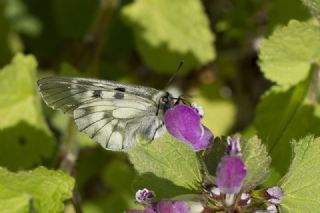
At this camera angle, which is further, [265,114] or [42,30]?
[42,30]

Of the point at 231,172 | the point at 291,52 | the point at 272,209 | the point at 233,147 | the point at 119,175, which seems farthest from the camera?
the point at 119,175

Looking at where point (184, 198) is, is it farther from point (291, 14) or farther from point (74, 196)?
point (291, 14)

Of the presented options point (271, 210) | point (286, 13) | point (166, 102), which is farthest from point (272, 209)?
point (286, 13)

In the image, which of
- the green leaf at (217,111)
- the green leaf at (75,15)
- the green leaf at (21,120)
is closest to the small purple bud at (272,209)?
the green leaf at (21,120)

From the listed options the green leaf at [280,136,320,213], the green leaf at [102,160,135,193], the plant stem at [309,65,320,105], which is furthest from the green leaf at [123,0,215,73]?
the green leaf at [280,136,320,213]

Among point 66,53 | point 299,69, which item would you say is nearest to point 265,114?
point 299,69

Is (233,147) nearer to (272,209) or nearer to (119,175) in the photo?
(272,209)
